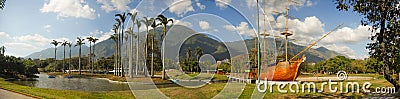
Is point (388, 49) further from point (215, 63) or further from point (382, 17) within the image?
point (215, 63)

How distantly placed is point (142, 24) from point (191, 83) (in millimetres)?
2529

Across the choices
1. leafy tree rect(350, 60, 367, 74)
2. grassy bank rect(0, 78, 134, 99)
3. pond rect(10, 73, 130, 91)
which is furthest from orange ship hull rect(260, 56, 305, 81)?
leafy tree rect(350, 60, 367, 74)

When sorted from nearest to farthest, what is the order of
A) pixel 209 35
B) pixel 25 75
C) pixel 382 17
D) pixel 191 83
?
1. pixel 209 35
2. pixel 191 83
3. pixel 382 17
4. pixel 25 75

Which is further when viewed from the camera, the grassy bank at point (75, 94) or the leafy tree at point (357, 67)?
the leafy tree at point (357, 67)

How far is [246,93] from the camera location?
50.2 ft

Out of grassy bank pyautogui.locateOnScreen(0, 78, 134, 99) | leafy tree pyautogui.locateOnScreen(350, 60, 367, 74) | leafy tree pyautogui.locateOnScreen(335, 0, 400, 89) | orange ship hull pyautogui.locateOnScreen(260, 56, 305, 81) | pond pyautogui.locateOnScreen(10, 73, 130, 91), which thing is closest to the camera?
leafy tree pyautogui.locateOnScreen(335, 0, 400, 89)

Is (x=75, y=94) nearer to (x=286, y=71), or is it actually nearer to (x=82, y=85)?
(x=286, y=71)

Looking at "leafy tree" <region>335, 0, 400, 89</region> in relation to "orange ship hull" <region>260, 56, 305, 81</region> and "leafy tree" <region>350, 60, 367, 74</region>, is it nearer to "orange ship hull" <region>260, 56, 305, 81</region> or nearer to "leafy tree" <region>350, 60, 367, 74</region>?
"orange ship hull" <region>260, 56, 305, 81</region>

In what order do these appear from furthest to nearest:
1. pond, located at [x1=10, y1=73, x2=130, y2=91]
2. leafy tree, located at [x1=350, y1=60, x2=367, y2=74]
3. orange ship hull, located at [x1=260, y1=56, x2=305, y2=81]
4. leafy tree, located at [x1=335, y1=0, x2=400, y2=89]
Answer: leafy tree, located at [x1=350, y1=60, x2=367, y2=74] < pond, located at [x1=10, y1=73, x2=130, y2=91] < orange ship hull, located at [x1=260, y1=56, x2=305, y2=81] < leafy tree, located at [x1=335, y1=0, x2=400, y2=89]

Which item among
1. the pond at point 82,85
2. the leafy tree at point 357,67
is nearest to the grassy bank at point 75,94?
the pond at point 82,85

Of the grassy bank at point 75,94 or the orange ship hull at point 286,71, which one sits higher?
the orange ship hull at point 286,71

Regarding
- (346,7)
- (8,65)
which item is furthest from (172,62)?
(8,65)

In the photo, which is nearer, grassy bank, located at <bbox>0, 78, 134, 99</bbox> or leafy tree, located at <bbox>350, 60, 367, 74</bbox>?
grassy bank, located at <bbox>0, 78, 134, 99</bbox>

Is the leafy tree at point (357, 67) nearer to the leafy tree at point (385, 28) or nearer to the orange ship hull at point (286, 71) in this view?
the orange ship hull at point (286, 71)
